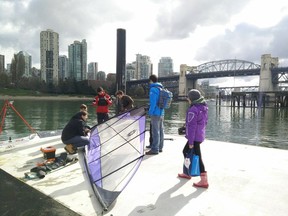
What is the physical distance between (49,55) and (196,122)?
159335mm

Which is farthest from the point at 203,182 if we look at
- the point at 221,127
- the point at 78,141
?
the point at 221,127

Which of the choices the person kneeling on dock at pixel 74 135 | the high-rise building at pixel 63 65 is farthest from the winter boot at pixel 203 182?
the high-rise building at pixel 63 65

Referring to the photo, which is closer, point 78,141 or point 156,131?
point 78,141

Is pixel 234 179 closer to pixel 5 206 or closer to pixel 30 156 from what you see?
pixel 5 206

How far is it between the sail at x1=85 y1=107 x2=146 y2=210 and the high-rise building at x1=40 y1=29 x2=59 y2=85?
13828 cm

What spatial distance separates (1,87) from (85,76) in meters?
77.0

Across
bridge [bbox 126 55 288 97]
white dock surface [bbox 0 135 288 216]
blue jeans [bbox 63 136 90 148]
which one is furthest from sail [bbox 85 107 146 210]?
bridge [bbox 126 55 288 97]

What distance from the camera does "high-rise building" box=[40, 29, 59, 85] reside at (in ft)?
470

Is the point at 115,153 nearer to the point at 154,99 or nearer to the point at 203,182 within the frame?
the point at 203,182

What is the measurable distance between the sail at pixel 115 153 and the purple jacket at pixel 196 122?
2.70 feet

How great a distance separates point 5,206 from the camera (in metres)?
3.51

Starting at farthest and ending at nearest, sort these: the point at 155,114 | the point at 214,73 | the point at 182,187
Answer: the point at 214,73 → the point at 155,114 → the point at 182,187

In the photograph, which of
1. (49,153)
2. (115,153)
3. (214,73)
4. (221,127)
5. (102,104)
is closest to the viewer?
(115,153)

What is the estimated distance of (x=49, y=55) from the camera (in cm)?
14838
